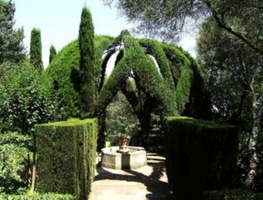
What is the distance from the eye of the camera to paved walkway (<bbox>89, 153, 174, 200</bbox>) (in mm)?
9617

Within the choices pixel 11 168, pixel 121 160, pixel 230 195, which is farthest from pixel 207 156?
pixel 121 160

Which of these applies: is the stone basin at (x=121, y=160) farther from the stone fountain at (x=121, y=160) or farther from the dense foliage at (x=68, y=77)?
the dense foliage at (x=68, y=77)

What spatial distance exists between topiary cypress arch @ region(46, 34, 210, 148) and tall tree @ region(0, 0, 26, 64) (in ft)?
73.5

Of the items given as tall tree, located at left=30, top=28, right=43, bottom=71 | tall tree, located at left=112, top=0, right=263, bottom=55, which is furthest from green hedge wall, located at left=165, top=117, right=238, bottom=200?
tall tree, located at left=30, top=28, right=43, bottom=71

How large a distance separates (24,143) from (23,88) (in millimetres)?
2096

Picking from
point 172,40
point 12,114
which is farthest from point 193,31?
point 12,114

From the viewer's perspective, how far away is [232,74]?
54.9 ft

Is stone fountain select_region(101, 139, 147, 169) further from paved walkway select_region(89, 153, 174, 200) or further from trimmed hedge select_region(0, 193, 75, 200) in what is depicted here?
trimmed hedge select_region(0, 193, 75, 200)

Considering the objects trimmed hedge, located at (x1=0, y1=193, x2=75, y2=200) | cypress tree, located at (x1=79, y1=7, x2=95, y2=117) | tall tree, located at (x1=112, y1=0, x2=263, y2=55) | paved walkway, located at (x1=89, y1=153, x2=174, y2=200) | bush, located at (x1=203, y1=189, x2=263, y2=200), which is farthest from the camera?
cypress tree, located at (x1=79, y1=7, x2=95, y2=117)

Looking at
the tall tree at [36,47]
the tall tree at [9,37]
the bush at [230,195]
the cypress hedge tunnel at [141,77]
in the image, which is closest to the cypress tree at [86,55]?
the cypress hedge tunnel at [141,77]

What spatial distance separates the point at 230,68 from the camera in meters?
16.6

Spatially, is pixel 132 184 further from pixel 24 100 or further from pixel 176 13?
pixel 176 13

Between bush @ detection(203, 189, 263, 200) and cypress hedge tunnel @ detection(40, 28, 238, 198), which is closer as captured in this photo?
bush @ detection(203, 189, 263, 200)

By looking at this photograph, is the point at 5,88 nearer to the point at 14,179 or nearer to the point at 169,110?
the point at 14,179
